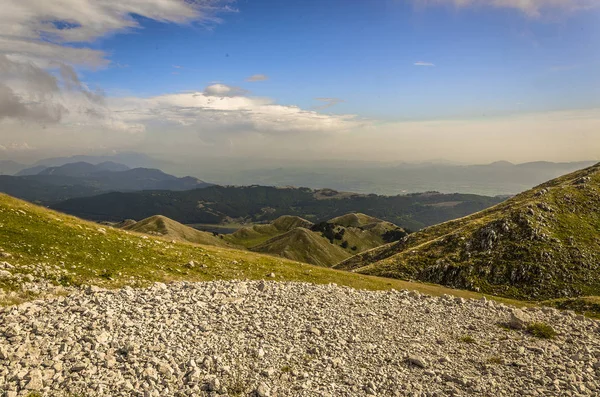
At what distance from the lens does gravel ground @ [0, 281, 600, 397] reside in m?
14.8

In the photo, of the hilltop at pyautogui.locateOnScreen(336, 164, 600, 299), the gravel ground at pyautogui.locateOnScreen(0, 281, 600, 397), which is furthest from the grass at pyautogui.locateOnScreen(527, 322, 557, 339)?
the hilltop at pyautogui.locateOnScreen(336, 164, 600, 299)

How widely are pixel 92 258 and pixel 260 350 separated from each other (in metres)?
17.3

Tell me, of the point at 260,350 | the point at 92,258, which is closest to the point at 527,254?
the point at 260,350

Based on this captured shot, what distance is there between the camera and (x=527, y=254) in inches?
2653

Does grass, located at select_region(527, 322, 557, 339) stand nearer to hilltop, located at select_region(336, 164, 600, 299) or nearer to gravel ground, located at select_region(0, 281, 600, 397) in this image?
gravel ground, located at select_region(0, 281, 600, 397)

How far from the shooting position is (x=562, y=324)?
94.9 feet

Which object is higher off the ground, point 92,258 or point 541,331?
point 92,258

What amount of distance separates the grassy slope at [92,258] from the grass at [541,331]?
17111 millimetres

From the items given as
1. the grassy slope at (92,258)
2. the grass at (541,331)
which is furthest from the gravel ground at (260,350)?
the grassy slope at (92,258)

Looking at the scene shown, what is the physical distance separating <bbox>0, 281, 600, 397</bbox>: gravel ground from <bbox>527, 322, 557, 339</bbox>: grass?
21.4 inches

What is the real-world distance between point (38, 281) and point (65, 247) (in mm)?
6370

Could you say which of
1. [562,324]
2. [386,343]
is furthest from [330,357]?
[562,324]

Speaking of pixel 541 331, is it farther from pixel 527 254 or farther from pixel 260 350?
pixel 527 254

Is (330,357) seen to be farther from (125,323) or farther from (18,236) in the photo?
(18,236)
